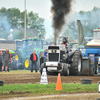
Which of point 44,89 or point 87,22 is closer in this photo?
point 44,89

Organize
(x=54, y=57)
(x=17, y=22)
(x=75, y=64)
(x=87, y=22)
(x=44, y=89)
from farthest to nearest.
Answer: (x=17, y=22)
(x=87, y=22)
(x=54, y=57)
(x=75, y=64)
(x=44, y=89)

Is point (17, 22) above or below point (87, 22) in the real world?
above

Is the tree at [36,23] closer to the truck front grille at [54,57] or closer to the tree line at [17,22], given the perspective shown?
the tree line at [17,22]

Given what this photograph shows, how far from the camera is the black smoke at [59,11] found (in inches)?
911

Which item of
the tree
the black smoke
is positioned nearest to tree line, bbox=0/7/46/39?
the tree

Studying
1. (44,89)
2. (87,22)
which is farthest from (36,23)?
(44,89)

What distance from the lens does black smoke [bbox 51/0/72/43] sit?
23141 mm

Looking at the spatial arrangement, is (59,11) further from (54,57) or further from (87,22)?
(87,22)

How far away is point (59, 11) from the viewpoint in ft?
78.5

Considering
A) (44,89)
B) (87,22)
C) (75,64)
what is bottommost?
(44,89)

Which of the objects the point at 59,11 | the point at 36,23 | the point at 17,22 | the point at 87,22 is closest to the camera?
the point at 59,11

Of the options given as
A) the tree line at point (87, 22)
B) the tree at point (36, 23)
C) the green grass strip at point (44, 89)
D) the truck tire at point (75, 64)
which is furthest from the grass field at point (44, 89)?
the tree at point (36, 23)

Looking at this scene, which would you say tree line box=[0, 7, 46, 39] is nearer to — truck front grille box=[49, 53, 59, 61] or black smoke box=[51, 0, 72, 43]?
black smoke box=[51, 0, 72, 43]

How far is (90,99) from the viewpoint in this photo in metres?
10.6
